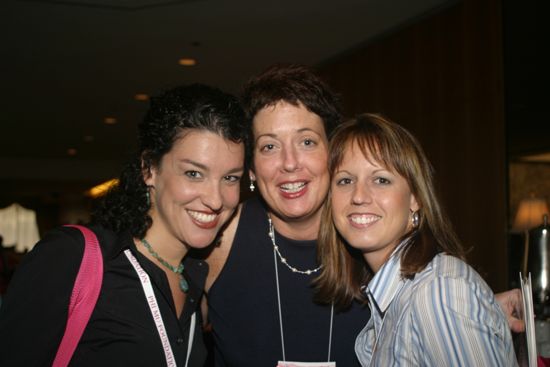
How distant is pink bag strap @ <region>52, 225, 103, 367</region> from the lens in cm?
150

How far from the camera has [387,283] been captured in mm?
1754

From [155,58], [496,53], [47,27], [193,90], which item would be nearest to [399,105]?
[496,53]

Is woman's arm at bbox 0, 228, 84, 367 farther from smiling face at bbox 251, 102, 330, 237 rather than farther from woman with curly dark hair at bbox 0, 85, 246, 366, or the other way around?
smiling face at bbox 251, 102, 330, 237

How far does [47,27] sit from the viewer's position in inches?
237

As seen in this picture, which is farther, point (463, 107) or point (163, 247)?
point (463, 107)

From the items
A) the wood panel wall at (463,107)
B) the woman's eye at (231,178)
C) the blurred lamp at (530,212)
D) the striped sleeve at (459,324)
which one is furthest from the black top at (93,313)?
the wood panel wall at (463,107)

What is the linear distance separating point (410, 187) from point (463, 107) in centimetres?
363

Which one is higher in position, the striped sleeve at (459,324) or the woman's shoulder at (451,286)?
the woman's shoulder at (451,286)

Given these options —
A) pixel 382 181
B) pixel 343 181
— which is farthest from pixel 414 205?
pixel 343 181

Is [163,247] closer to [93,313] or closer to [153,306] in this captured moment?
[153,306]

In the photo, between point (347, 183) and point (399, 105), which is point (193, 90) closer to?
point (347, 183)

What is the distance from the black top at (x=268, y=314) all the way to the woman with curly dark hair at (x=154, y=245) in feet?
0.74

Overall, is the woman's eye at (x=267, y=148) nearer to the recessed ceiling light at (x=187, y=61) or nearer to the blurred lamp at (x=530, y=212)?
the blurred lamp at (x=530, y=212)

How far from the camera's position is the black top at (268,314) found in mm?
2121
